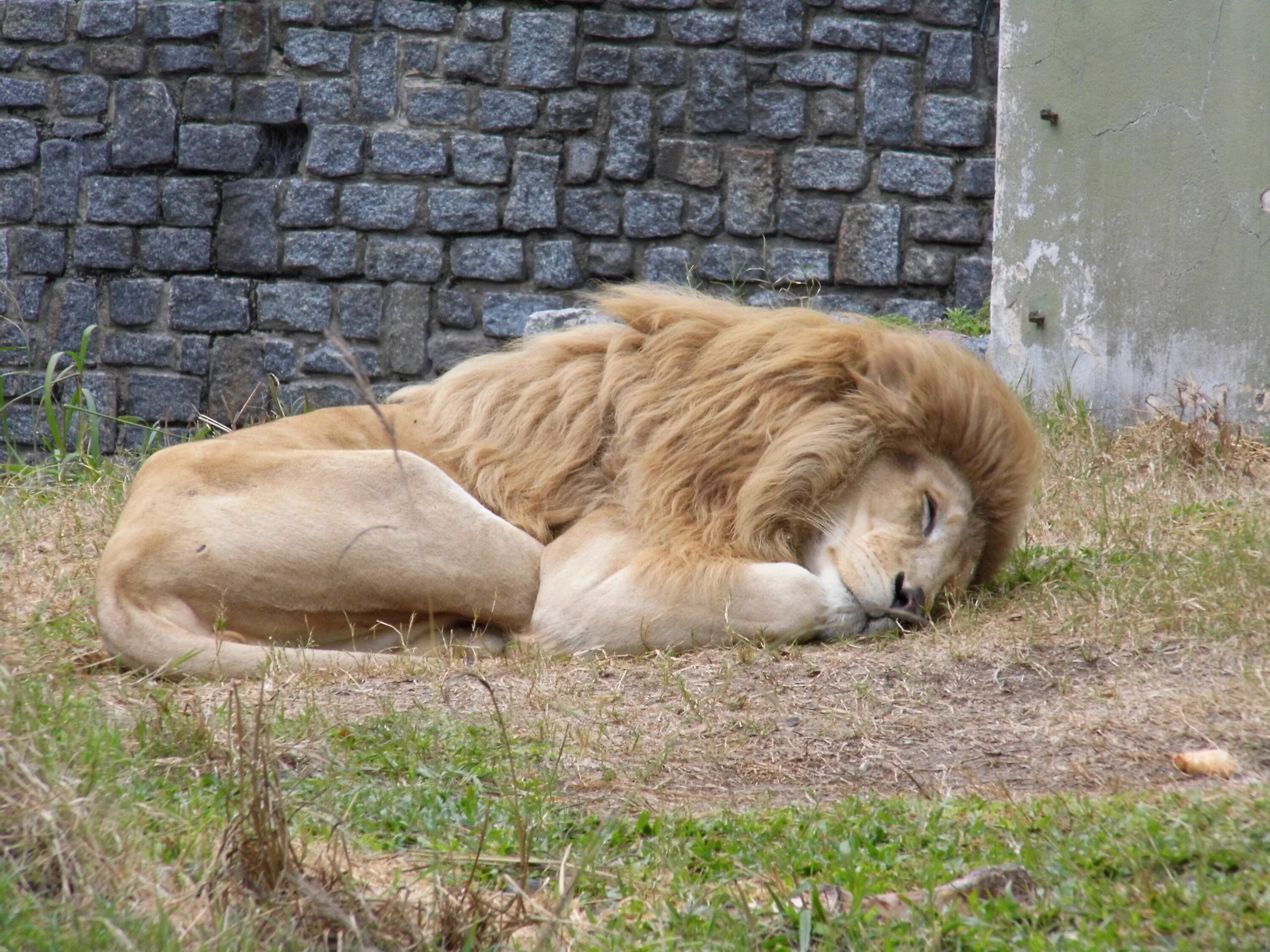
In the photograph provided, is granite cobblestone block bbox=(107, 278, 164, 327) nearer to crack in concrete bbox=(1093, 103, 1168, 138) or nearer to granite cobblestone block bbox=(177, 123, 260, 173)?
granite cobblestone block bbox=(177, 123, 260, 173)

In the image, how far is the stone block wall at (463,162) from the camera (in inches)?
330

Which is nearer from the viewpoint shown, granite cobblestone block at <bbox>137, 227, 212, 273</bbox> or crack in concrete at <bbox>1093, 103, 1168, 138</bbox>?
crack in concrete at <bbox>1093, 103, 1168, 138</bbox>

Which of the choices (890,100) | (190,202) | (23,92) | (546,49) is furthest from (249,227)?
(890,100)

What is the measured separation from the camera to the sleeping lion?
142 inches

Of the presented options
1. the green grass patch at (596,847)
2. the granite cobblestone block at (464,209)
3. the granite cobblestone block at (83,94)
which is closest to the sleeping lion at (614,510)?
the green grass patch at (596,847)

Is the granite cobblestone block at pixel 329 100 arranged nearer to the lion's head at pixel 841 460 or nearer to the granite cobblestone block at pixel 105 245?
the granite cobblestone block at pixel 105 245

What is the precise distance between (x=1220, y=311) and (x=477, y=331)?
14.7 feet

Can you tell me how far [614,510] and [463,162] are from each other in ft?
16.7

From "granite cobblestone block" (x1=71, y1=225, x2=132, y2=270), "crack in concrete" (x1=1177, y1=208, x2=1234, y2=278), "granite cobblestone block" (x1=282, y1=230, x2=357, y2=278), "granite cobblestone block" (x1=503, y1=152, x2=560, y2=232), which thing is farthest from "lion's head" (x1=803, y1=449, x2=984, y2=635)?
"granite cobblestone block" (x1=71, y1=225, x2=132, y2=270)

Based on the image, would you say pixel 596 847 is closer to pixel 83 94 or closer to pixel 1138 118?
pixel 1138 118

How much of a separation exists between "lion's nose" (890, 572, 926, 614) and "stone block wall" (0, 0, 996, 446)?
4857 millimetres

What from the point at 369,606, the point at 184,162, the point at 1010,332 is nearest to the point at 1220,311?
the point at 1010,332

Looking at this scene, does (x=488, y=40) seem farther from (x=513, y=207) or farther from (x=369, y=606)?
(x=369, y=606)

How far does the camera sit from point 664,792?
8.70 ft
